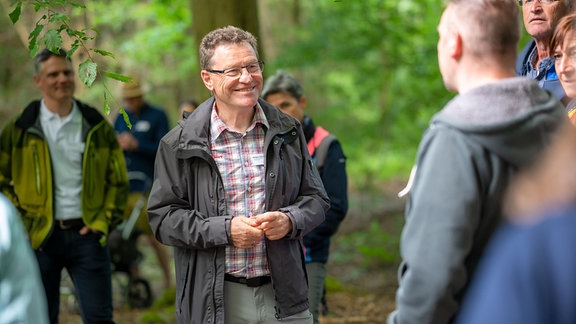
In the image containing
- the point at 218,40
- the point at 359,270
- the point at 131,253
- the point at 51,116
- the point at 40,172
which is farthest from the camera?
the point at 359,270

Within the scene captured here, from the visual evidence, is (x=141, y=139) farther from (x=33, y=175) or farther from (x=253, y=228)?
(x=253, y=228)

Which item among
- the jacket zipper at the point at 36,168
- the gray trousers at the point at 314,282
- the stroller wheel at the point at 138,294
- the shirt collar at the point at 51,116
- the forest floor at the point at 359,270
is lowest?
the forest floor at the point at 359,270

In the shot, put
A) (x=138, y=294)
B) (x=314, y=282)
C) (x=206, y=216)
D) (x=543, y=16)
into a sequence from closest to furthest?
1. (x=206, y=216)
2. (x=543, y=16)
3. (x=314, y=282)
4. (x=138, y=294)

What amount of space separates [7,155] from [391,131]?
728cm

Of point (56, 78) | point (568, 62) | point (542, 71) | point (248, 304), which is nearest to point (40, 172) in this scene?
point (56, 78)

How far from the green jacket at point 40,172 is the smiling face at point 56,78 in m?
0.16

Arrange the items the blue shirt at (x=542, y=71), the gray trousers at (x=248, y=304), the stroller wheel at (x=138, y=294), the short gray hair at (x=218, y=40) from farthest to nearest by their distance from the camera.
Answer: the stroller wheel at (x=138, y=294), the blue shirt at (x=542, y=71), the short gray hair at (x=218, y=40), the gray trousers at (x=248, y=304)

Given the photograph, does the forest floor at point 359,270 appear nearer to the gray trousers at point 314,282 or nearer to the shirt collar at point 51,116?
the gray trousers at point 314,282

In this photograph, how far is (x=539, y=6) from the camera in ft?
13.7

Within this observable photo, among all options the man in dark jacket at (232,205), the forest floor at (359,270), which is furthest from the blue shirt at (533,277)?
the forest floor at (359,270)

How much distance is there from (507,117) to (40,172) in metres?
3.58

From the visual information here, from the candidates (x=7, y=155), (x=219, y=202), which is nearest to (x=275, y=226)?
(x=219, y=202)

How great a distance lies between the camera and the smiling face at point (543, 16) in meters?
4.16

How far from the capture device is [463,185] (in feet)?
7.57
